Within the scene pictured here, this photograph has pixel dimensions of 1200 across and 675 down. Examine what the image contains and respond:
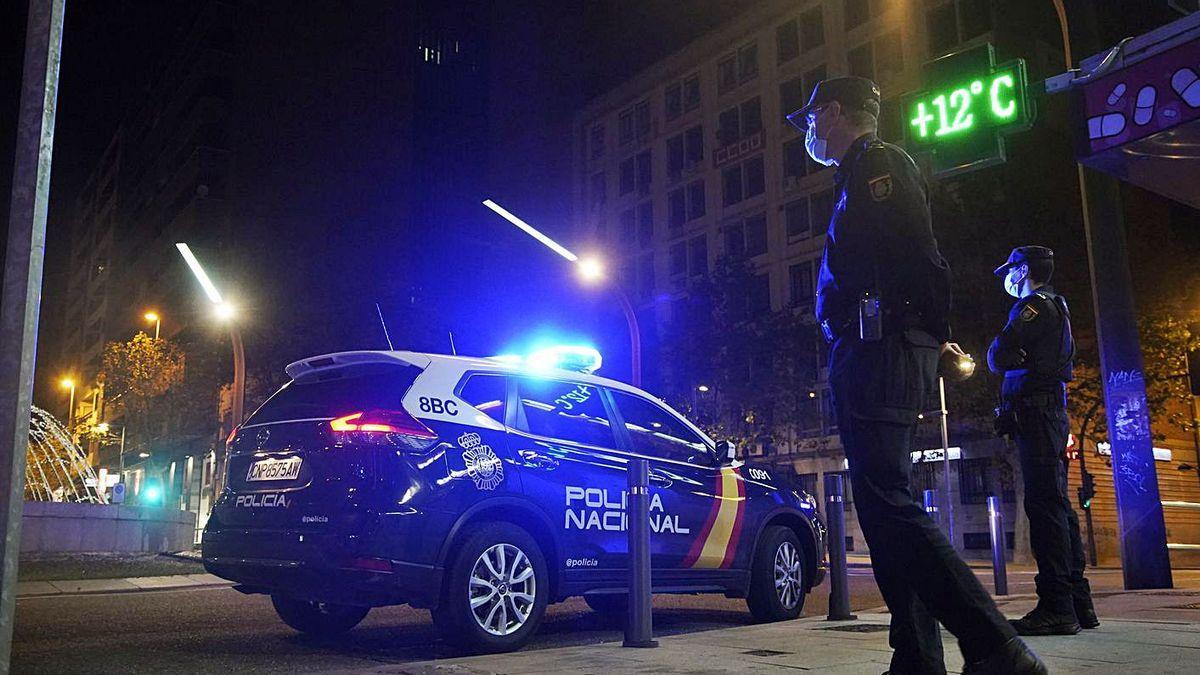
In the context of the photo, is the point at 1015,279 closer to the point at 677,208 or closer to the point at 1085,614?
the point at 1085,614

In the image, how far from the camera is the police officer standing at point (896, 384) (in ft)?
9.64

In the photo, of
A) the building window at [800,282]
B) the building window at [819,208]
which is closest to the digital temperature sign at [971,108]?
the building window at [800,282]

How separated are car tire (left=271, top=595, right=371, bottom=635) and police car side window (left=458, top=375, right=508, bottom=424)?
5.72ft

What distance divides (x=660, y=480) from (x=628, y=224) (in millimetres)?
49839

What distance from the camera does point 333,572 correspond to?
5688 mm

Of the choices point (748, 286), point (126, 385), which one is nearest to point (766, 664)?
point (748, 286)

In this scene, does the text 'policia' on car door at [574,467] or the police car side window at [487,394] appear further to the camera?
the text 'policia' on car door at [574,467]

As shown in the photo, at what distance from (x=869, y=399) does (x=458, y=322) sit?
4225cm

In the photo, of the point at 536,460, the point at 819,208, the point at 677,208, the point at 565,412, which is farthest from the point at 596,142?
the point at 536,460

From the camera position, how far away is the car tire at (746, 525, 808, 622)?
7.85 meters

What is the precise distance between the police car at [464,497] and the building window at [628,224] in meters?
48.7

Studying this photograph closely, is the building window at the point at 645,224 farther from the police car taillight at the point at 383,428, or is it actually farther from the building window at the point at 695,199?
the police car taillight at the point at 383,428

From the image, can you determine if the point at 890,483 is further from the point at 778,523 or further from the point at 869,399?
the point at 778,523

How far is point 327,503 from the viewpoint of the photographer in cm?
581
